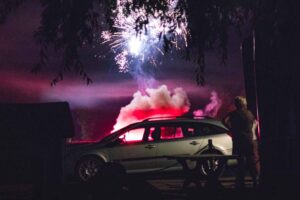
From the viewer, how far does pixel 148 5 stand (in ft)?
26.5

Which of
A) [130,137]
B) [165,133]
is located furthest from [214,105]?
[165,133]

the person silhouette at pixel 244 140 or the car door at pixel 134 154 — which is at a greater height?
the person silhouette at pixel 244 140

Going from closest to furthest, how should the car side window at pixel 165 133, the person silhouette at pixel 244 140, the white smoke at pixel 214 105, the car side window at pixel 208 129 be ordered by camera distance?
1. the person silhouette at pixel 244 140
2. the car side window at pixel 165 133
3. the car side window at pixel 208 129
4. the white smoke at pixel 214 105

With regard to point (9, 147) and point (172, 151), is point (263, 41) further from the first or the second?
point (172, 151)

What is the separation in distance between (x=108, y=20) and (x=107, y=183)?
283 cm

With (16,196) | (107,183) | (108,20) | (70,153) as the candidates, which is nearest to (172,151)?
(70,153)

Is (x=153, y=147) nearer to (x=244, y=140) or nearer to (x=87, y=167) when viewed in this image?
(x=87, y=167)

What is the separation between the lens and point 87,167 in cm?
1358

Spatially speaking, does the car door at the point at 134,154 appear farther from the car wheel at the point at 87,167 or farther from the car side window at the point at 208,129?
the car side window at the point at 208,129

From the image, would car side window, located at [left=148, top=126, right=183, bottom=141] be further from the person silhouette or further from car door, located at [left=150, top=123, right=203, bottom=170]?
the person silhouette

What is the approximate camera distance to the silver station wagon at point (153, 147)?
13.1 metres

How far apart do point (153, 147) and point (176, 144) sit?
1.88 ft

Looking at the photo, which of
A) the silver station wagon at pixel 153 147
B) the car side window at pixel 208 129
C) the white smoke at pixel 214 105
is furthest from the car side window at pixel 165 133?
the white smoke at pixel 214 105

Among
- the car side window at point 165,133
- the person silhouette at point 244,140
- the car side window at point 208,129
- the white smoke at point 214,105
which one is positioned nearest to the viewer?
the person silhouette at point 244,140
